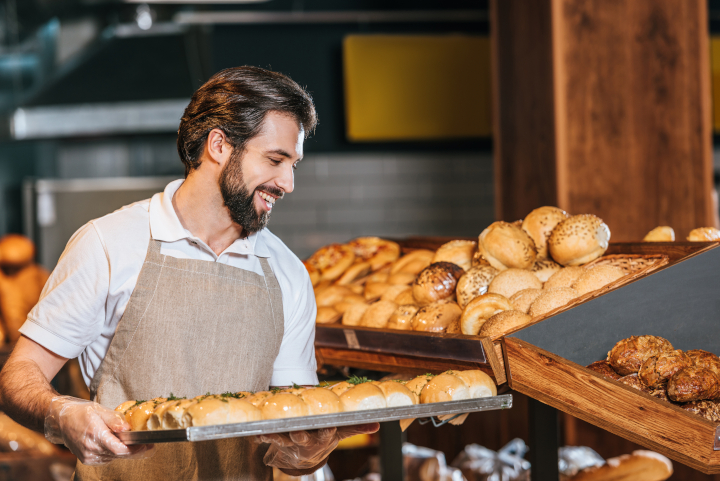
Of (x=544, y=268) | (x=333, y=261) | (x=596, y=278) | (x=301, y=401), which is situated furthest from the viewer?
(x=333, y=261)

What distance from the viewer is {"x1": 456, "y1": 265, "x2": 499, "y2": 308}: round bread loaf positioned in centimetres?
195

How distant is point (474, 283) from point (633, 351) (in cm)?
52

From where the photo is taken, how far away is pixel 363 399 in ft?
4.53

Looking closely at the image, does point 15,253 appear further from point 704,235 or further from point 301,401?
point 704,235

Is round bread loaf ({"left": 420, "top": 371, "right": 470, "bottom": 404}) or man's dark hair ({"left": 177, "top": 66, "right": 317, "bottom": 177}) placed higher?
man's dark hair ({"left": 177, "top": 66, "right": 317, "bottom": 177})

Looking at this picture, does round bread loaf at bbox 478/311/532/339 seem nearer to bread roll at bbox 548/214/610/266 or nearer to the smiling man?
bread roll at bbox 548/214/610/266

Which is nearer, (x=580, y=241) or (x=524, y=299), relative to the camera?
(x=524, y=299)

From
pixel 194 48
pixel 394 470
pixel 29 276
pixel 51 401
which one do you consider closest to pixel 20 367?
pixel 51 401

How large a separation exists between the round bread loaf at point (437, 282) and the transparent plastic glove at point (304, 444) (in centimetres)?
61

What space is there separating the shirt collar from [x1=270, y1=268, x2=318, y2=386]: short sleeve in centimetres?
16

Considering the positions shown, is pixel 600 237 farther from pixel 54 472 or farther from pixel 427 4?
pixel 427 4

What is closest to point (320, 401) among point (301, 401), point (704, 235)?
point (301, 401)

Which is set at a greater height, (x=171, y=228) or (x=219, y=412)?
(x=171, y=228)

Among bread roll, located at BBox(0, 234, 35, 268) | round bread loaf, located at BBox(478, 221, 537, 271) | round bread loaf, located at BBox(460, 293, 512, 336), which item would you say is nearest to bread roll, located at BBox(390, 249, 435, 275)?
round bread loaf, located at BBox(478, 221, 537, 271)
